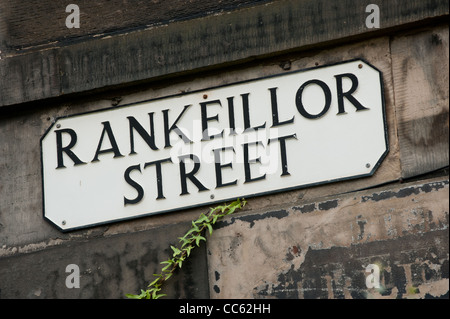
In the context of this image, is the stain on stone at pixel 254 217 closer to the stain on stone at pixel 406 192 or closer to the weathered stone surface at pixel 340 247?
the weathered stone surface at pixel 340 247

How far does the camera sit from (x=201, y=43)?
4934 millimetres

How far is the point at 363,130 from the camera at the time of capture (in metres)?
4.63

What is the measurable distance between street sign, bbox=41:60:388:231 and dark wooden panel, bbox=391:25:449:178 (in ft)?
0.34

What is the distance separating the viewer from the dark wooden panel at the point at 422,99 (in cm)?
451

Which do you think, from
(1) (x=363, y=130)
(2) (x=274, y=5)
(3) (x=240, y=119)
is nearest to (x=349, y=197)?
(1) (x=363, y=130)

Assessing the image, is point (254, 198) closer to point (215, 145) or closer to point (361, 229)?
point (215, 145)

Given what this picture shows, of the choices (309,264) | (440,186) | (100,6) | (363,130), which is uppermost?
(100,6)

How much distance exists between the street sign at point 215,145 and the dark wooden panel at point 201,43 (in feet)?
0.48

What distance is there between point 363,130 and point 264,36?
2.19ft

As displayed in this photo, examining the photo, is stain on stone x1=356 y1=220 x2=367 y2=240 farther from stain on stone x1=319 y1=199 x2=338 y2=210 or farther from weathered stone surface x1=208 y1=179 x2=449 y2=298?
stain on stone x1=319 y1=199 x2=338 y2=210

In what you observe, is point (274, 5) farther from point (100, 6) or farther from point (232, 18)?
point (100, 6)

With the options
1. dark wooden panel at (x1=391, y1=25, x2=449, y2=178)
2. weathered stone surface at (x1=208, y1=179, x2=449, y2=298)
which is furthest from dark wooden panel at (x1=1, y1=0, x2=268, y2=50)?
weathered stone surface at (x1=208, y1=179, x2=449, y2=298)

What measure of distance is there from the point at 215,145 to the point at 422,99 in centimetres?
99

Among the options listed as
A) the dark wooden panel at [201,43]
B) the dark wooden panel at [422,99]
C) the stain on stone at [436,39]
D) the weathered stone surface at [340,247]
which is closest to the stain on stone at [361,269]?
the weathered stone surface at [340,247]
